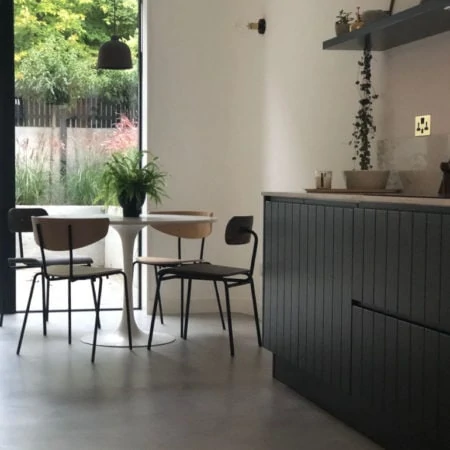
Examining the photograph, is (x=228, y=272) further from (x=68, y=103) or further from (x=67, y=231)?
(x=68, y=103)

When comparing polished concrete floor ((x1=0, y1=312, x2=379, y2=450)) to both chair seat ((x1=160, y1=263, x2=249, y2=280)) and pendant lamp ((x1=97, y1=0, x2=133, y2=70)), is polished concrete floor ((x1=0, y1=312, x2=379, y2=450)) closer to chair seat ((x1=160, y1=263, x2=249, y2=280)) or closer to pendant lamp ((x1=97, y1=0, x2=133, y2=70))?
chair seat ((x1=160, y1=263, x2=249, y2=280))

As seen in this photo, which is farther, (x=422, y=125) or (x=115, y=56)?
(x=115, y=56)

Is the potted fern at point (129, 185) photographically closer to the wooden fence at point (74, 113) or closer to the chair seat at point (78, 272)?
the chair seat at point (78, 272)

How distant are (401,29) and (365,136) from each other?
2.19 feet

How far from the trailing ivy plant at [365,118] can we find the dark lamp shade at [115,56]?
188 centimetres

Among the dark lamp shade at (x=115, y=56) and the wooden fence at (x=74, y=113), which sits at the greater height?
the dark lamp shade at (x=115, y=56)

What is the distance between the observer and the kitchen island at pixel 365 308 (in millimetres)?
2811

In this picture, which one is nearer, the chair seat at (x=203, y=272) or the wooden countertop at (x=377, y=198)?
the wooden countertop at (x=377, y=198)

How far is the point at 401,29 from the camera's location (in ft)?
12.5

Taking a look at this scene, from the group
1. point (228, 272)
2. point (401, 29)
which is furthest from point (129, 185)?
point (401, 29)

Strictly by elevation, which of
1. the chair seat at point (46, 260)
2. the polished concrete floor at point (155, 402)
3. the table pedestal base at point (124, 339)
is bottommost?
the polished concrete floor at point (155, 402)

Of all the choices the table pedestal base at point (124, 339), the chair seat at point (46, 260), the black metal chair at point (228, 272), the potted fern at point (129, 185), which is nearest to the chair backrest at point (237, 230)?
the black metal chair at point (228, 272)

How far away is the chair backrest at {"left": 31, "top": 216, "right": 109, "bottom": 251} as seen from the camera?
4.61 m

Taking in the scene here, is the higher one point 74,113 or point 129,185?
point 74,113
